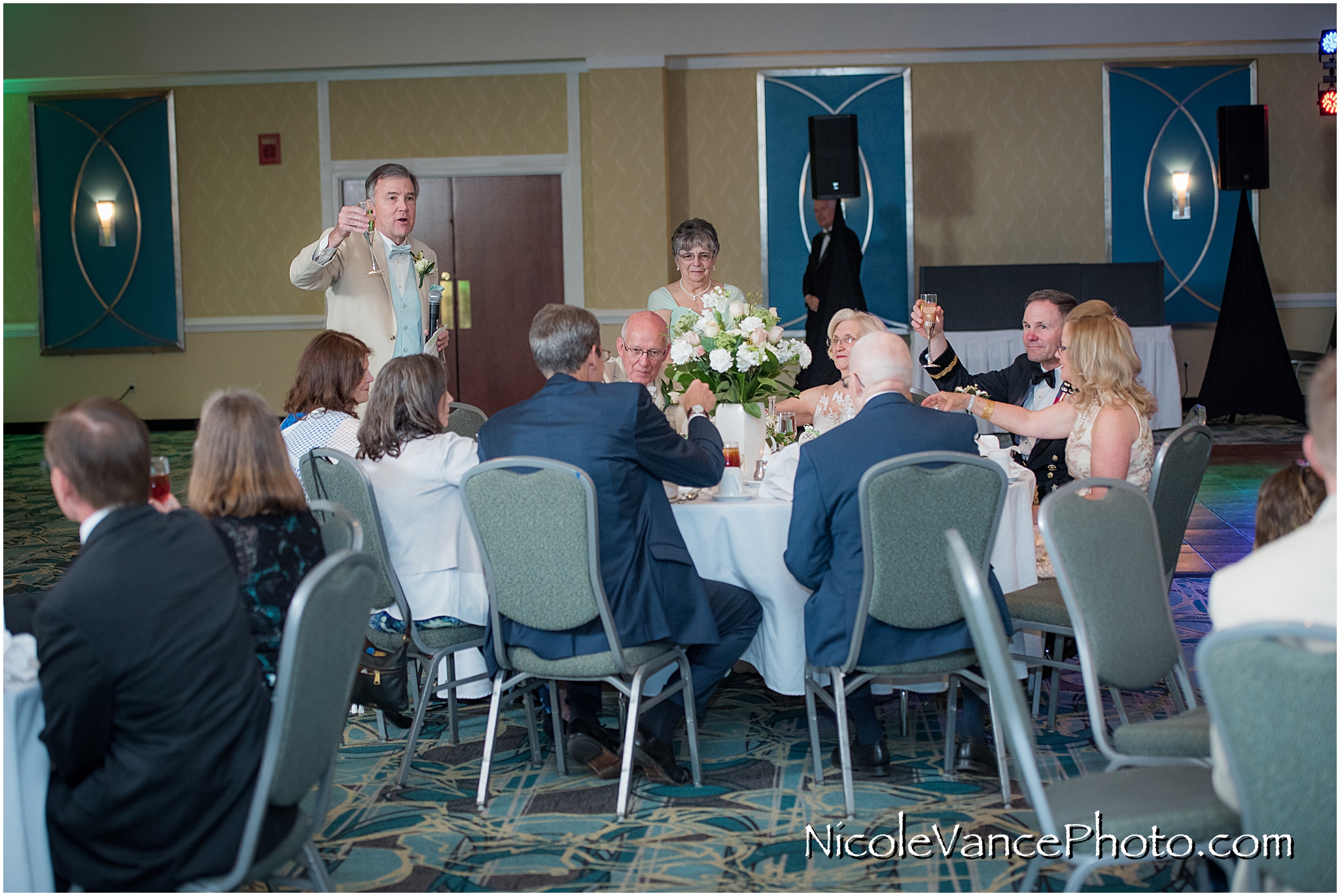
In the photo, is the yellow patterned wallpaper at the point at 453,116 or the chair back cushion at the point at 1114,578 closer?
the chair back cushion at the point at 1114,578

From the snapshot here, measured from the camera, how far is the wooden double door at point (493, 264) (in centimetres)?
1070

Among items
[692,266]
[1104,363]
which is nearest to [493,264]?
[692,266]

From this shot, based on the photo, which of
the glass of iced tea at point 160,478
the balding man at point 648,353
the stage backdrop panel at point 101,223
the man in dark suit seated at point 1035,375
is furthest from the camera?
the stage backdrop panel at point 101,223

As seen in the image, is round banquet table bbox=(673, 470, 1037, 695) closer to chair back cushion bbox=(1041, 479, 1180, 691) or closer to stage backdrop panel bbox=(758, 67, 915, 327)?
chair back cushion bbox=(1041, 479, 1180, 691)

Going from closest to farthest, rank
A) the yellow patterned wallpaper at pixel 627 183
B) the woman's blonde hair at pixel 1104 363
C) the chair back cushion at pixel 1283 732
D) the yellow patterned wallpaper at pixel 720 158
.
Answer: the chair back cushion at pixel 1283 732, the woman's blonde hair at pixel 1104 363, the yellow patterned wallpaper at pixel 627 183, the yellow patterned wallpaper at pixel 720 158

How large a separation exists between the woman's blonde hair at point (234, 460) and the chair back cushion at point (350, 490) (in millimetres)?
795

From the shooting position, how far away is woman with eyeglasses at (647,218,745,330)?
468cm

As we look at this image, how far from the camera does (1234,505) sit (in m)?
6.60

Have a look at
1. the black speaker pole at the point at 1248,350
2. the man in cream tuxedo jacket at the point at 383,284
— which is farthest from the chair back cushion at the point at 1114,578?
the black speaker pole at the point at 1248,350

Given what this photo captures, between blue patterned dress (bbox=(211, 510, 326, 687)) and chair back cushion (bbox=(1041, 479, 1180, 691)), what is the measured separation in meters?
1.40

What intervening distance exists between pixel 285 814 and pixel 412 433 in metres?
1.39

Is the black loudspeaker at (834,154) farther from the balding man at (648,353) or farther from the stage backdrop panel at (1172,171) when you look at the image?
the balding man at (648,353)

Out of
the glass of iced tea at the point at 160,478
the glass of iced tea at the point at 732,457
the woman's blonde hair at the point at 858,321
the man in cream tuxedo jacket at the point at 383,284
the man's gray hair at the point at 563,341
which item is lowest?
the glass of iced tea at the point at 732,457

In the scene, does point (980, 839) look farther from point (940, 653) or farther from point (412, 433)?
point (412, 433)
